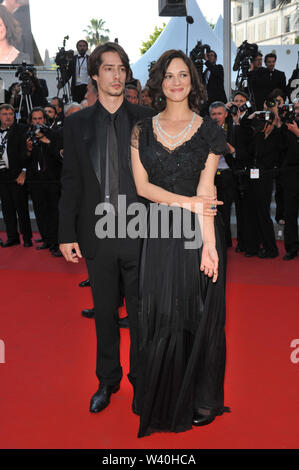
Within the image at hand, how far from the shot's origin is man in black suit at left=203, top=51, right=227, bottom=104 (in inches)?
336

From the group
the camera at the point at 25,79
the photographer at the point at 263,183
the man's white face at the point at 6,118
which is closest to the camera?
the photographer at the point at 263,183

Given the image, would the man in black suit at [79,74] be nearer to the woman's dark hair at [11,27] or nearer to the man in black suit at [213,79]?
the man in black suit at [213,79]

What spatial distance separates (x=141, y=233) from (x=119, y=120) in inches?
22.9

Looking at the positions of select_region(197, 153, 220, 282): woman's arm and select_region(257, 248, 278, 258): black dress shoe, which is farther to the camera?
select_region(257, 248, 278, 258): black dress shoe

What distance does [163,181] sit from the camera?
228cm

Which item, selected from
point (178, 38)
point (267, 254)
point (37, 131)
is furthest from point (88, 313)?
point (178, 38)

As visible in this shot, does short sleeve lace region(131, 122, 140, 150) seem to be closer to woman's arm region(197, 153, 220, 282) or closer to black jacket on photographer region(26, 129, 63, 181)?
woman's arm region(197, 153, 220, 282)

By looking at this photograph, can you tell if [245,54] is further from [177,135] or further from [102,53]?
[177,135]

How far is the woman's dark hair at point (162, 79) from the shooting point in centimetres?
224

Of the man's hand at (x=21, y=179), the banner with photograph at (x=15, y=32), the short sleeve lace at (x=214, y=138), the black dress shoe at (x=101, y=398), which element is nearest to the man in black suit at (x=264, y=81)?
the man's hand at (x=21, y=179)

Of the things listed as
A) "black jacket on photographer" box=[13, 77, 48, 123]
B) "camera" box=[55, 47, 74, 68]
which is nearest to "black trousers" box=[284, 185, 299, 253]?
"black jacket on photographer" box=[13, 77, 48, 123]

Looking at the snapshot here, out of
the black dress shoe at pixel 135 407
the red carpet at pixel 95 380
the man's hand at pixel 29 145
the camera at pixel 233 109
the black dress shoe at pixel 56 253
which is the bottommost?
the red carpet at pixel 95 380

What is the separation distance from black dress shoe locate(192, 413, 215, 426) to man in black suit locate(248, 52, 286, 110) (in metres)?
6.73

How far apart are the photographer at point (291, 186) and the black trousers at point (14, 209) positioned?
363cm
